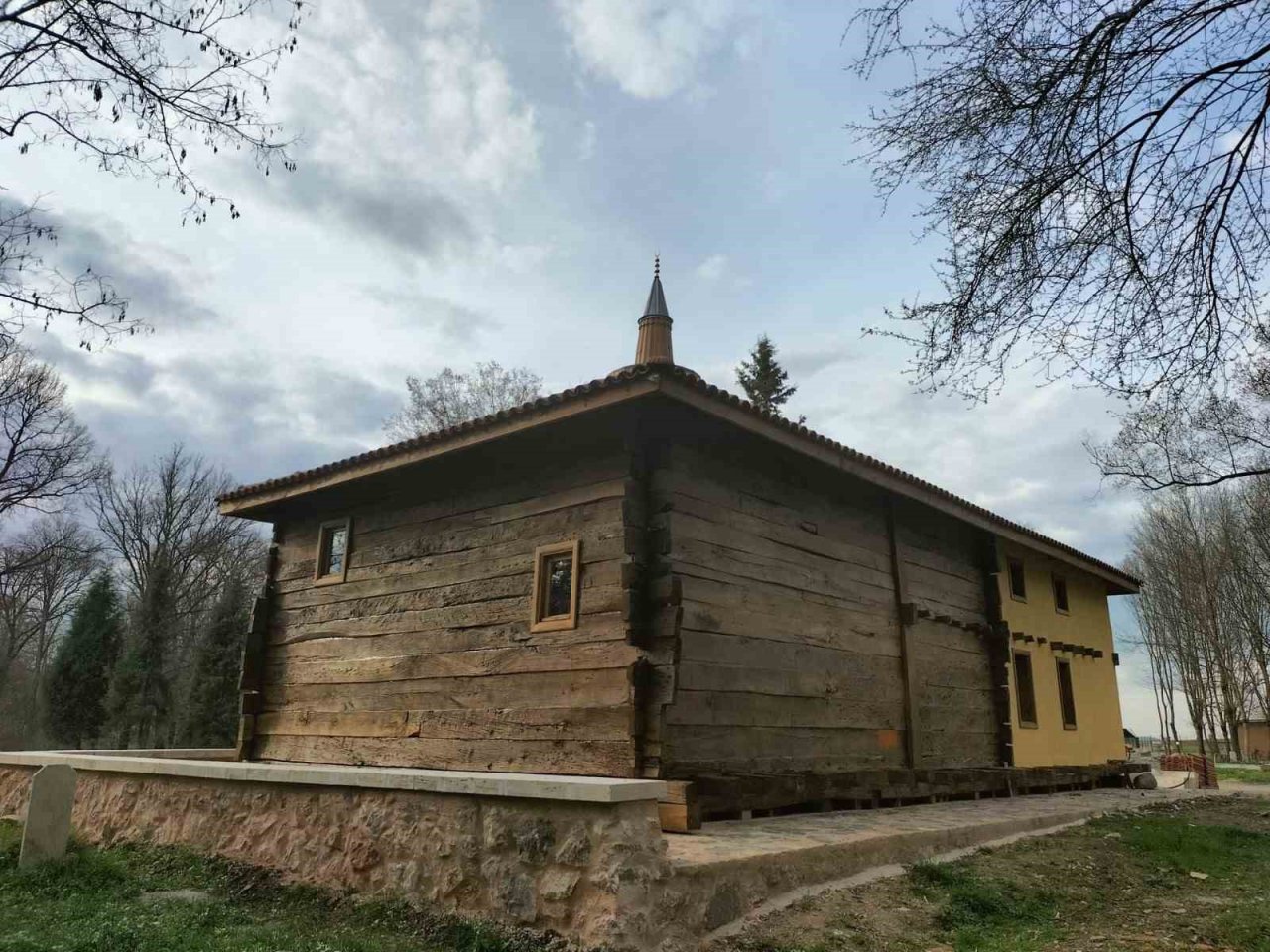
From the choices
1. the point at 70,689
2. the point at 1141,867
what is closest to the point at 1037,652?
the point at 1141,867

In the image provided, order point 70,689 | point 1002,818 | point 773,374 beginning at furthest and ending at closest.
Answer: point 773,374 < point 70,689 < point 1002,818

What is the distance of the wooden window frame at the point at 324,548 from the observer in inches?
403

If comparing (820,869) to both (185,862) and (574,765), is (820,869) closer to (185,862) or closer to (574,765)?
(574,765)

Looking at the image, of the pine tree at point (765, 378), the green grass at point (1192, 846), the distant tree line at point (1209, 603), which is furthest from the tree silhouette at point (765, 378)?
the green grass at point (1192, 846)

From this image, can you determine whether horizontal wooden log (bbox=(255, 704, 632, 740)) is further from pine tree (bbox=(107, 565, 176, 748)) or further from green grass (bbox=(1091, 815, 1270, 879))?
pine tree (bbox=(107, 565, 176, 748))

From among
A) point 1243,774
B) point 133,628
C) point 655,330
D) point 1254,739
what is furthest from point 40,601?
point 1254,739

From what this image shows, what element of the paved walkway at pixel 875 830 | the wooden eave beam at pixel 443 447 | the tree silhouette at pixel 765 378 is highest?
the tree silhouette at pixel 765 378

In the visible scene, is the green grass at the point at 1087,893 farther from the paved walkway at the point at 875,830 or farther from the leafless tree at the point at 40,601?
the leafless tree at the point at 40,601

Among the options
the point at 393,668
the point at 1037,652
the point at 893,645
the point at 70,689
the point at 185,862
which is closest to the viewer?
the point at 185,862

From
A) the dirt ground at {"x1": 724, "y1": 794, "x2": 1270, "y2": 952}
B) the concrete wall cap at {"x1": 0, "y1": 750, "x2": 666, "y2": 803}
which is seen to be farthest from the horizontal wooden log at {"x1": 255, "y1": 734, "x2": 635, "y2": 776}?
the dirt ground at {"x1": 724, "y1": 794, "x2": 1270, "y2": 952}

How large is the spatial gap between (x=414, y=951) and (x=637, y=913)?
122 cm

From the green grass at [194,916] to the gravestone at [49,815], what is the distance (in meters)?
0.20

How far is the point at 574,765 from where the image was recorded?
7.38 metres

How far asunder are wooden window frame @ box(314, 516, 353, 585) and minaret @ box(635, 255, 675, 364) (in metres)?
7.69
